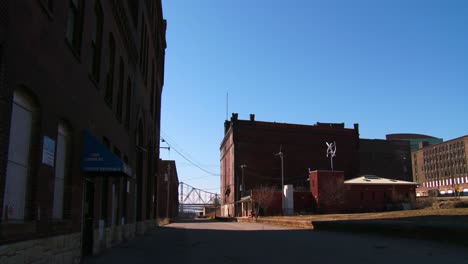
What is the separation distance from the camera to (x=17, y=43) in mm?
7910

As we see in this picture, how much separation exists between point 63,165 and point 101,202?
4819 mm

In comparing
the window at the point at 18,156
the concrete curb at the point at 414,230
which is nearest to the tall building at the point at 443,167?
the concrete curb at the point at 414,230

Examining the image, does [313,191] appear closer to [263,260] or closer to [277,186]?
[277,186]

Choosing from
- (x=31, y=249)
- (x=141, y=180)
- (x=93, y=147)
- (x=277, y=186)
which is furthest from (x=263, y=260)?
(x=277, y=186)

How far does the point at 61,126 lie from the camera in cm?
1159

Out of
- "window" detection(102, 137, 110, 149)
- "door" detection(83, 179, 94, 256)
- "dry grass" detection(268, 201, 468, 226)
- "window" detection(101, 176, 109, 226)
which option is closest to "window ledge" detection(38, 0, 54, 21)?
"door" detection(83, 179, 94, 256)

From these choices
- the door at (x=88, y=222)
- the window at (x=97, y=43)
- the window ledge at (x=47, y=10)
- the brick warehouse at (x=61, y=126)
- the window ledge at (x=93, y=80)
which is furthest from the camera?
the window at (x=97, y=43)

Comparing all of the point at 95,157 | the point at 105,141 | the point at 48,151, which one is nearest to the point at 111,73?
the point at 105,141

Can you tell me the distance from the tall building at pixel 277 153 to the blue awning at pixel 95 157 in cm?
7144

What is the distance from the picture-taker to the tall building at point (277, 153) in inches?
3425

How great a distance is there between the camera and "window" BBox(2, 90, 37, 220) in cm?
820

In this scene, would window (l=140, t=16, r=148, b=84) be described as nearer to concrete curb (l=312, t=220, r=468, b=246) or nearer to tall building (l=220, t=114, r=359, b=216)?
concrete curb (l=312, t=220, r=468, b=246)

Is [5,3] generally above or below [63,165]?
above

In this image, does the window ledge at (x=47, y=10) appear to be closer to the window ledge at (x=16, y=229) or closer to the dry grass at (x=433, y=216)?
the window ledge at (x=16, y=229)
